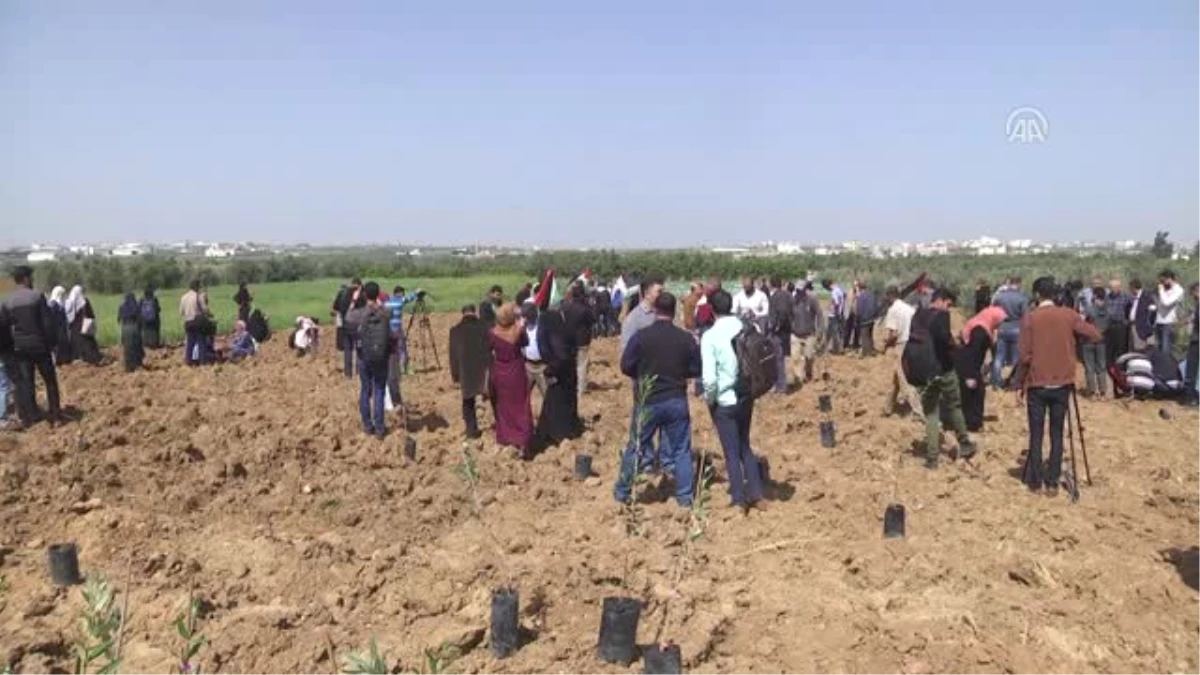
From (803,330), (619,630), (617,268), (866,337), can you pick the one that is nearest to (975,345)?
(803,330)

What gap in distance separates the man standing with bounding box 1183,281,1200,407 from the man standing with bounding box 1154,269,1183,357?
45 centimetres

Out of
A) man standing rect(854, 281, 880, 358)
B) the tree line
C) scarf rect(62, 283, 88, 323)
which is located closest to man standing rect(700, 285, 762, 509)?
man standing rect(854, 281, 880, 358)

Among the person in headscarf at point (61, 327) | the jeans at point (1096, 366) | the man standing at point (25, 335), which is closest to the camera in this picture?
the man standing at point (25, 335)

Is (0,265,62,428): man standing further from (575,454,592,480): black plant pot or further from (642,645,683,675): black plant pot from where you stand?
(642,645,683,675): black plant pot

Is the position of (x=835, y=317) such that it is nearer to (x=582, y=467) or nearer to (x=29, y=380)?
(x=582, y=467)

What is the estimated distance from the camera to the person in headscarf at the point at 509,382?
28.8 ft

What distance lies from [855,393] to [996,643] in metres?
7.72

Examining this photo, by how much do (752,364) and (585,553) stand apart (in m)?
1.85

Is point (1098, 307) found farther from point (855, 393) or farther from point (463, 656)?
point (463, 656)

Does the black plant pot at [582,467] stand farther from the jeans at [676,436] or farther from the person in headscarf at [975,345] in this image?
the person in headscarf at [975,345]

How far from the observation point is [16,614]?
5.43 metres

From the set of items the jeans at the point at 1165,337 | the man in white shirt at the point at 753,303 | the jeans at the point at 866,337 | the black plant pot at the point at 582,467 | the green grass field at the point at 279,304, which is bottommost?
the green grass field at the point at 279,304

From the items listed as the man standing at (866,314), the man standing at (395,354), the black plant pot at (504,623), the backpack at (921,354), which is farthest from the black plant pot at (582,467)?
the man standing at (866,314)

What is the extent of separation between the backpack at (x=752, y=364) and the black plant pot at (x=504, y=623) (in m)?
2.65
